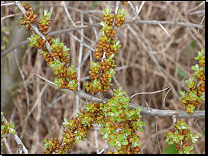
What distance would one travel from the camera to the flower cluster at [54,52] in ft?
3.51

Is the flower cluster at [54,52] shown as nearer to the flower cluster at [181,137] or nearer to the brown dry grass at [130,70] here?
the flower cluster at [181,137]

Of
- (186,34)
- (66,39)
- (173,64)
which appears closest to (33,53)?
(66,39)

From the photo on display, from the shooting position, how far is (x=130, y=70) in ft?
9.96

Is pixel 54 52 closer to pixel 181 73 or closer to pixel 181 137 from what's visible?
pixel 181 137

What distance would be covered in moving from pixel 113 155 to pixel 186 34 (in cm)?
271

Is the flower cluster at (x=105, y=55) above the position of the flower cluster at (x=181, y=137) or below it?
above

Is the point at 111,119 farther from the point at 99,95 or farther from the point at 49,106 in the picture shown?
the point at 49,106

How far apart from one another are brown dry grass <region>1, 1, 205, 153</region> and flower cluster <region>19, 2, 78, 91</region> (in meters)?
1.53

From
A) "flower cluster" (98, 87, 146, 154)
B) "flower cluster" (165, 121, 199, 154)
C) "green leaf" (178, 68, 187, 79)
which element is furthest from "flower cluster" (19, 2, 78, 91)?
"green leaf" (178, 68, 187, 79)

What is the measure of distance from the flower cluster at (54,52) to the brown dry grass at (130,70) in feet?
5.03

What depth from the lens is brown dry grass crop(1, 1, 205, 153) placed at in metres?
2.79

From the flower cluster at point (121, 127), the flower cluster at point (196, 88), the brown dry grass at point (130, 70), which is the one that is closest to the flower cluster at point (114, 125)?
the flower cluster at point (121, 127)

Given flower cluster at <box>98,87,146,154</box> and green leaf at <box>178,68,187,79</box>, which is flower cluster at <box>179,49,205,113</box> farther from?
green leaf at <box>178,68,187,79</box>

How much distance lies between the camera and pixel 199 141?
262cm
